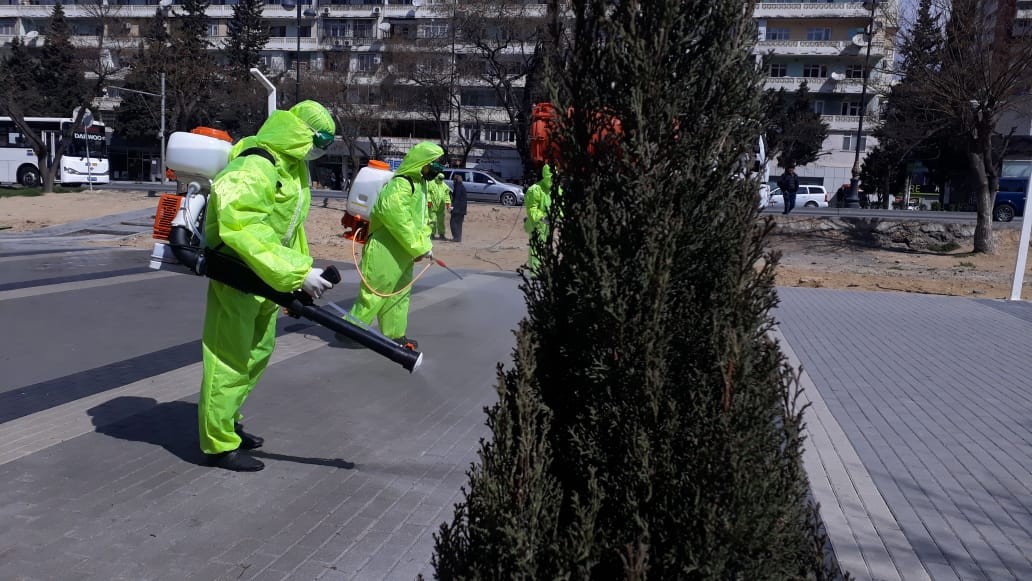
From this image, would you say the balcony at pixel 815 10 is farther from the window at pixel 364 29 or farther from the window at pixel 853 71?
the window at pixel 364 29

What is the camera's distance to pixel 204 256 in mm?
4223

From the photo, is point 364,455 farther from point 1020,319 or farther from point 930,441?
point 1020,319

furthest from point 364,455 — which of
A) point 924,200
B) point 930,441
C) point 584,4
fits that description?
point 924,200

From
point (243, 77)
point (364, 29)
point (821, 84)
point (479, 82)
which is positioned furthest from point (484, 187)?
point (821, 84)

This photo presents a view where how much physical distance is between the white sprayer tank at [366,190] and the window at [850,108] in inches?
2127

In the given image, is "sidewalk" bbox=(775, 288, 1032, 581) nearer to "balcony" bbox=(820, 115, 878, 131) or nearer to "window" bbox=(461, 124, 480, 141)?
"window" bbox=(461, 124, 480, 141)

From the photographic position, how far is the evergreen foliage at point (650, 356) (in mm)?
2027

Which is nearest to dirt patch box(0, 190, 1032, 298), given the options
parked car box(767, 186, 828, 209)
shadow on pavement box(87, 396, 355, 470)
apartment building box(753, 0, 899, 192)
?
shadow on pavement box(87, 396, 355, 470)

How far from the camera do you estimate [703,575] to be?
199 cm

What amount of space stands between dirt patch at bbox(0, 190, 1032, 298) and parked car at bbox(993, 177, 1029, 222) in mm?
8120

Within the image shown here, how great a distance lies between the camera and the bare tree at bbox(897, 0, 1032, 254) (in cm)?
1884

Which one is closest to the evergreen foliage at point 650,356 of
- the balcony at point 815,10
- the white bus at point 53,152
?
the white bus at point 53,152

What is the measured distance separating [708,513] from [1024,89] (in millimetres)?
21636

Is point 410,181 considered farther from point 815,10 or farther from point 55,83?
point 815,10
